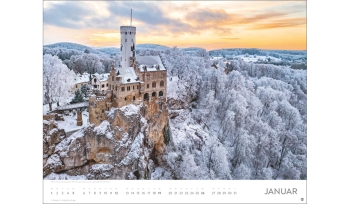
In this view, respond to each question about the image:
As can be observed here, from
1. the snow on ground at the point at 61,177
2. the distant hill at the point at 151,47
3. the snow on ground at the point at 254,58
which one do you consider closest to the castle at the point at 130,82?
the distant hill at the point at 151,47

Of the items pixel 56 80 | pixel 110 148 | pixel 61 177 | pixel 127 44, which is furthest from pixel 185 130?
pixel 56 80

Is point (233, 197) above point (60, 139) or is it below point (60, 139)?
below

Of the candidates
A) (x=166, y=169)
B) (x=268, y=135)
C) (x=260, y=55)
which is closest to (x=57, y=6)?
(x=166, y=169)

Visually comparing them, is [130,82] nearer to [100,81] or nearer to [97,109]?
[100,81]

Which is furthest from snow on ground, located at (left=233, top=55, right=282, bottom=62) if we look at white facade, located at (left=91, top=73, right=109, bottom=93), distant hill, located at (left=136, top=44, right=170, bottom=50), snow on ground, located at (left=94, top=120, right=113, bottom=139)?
snow on ground, located at (left=94, top=120, right=113, bottom=139)

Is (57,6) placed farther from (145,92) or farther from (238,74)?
(238,74)

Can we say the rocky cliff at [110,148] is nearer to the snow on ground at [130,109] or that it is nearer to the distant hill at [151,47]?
the snow on ground at [130,109]

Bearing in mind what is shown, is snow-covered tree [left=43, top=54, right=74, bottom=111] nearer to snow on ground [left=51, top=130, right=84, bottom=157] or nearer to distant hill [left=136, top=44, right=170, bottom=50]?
snow on ground [left=51, top=130, right=84, bottom=157]
